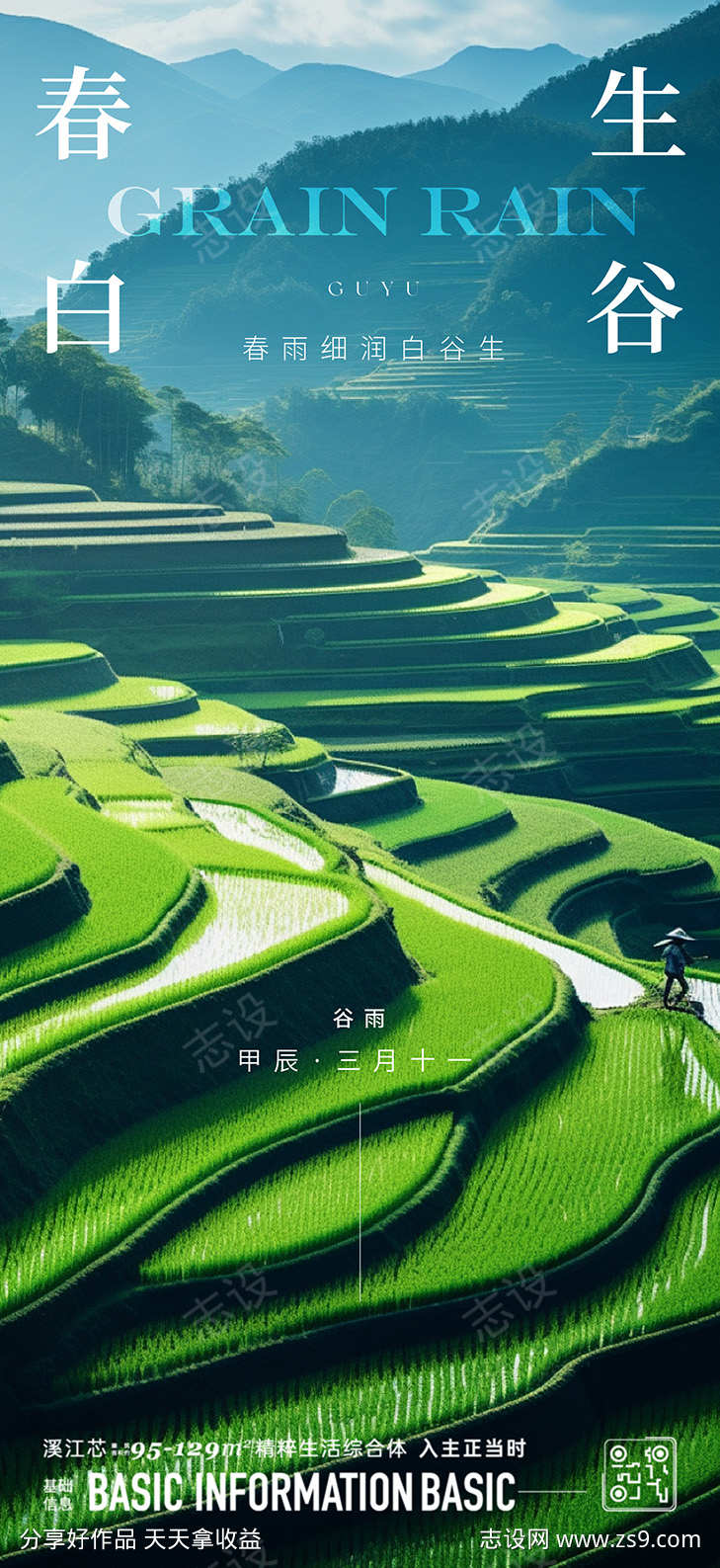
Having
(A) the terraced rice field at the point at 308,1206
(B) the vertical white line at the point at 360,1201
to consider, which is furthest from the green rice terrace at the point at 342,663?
(A) the terraced rice field at the point at 308,1206

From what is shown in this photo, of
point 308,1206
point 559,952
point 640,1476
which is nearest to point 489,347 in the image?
point 559,952

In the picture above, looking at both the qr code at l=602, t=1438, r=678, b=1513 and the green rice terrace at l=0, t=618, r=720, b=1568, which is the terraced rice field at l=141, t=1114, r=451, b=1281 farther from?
the qr code at l=602, t=1438, r=678, b=1513

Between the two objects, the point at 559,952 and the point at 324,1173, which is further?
the point at 559,952

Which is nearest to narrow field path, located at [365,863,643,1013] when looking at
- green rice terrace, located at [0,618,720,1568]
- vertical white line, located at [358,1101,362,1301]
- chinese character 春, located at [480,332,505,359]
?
green rice terrace, located at [0,618,720,1568]

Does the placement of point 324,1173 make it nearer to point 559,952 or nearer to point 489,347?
point 559,952

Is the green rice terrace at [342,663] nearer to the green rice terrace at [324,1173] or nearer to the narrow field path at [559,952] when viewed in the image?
the narrow field path at [559,952]

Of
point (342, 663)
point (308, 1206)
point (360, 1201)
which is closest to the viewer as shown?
point (308, 1206)

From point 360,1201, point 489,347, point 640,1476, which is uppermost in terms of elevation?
point 489,347
